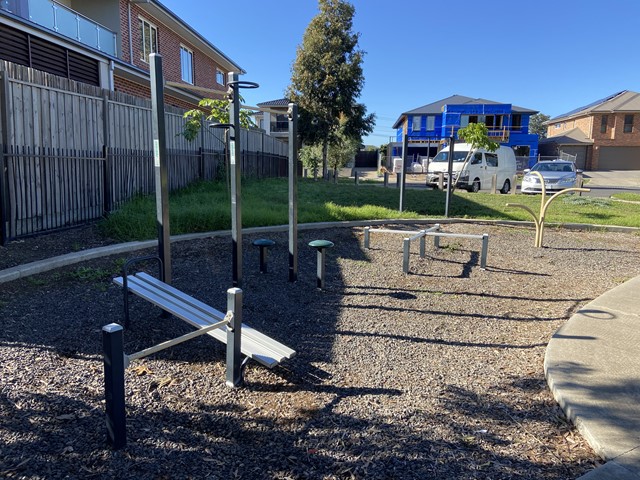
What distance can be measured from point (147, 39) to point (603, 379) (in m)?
19.6

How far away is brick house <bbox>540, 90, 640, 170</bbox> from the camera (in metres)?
48.3

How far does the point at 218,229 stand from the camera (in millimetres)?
8273

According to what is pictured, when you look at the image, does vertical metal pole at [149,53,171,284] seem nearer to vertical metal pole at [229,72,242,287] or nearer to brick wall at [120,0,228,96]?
vertical metal pole at [229,72,242,287]

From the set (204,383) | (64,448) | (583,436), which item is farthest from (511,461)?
(64,448)

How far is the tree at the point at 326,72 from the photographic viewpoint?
23047 mm

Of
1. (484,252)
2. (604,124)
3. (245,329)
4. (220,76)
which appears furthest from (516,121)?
(245,329)

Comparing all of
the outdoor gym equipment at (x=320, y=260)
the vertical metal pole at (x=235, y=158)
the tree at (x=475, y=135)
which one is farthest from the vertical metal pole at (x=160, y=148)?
the tree at (x=475, y=135)

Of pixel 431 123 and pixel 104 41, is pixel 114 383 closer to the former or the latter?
pixel 104 41

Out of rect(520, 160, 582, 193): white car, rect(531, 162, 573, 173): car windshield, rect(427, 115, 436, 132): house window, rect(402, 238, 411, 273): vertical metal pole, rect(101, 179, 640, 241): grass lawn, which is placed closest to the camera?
rect(402, 238, 411, 273): vertical metal pole

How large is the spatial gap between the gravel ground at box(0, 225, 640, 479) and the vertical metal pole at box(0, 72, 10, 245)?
152 cm

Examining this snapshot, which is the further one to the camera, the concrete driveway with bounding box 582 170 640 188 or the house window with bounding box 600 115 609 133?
the house window with bounding box 600 115 609 133

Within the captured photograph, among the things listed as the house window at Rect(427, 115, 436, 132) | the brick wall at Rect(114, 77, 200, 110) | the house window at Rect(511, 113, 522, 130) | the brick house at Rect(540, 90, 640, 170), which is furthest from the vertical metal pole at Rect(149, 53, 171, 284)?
the house window at Rect(427, 115, 436, 132)

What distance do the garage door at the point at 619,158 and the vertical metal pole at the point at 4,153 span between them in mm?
53145

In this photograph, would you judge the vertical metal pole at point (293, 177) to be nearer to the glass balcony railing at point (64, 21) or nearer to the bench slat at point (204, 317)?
the bench slat at point (204, 317)
